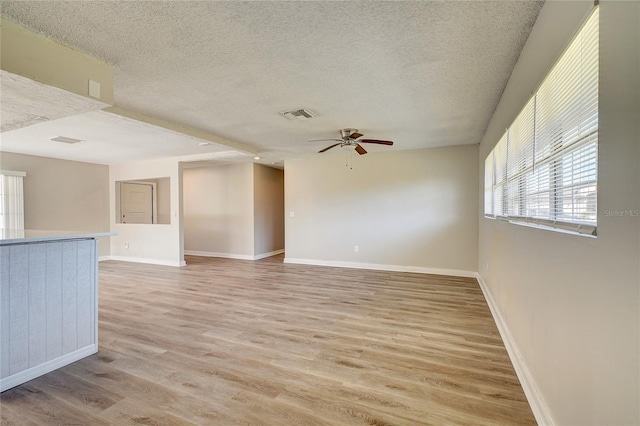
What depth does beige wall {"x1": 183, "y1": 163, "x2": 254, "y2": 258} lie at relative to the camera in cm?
704

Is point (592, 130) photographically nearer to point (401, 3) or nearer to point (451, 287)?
point (401, 3)

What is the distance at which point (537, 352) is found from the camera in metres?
1.67

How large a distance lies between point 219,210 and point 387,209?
4383mm

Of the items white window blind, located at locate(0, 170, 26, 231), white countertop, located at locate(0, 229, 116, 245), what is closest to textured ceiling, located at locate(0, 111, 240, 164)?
white window blind, located at locate(0, 170, 26, 231)

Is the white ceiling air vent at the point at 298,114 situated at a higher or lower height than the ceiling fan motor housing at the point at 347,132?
higher

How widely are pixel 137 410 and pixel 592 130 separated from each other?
8.83 ft

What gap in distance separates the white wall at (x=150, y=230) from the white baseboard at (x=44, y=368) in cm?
405

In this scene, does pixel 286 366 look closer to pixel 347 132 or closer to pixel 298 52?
pixel 298 52

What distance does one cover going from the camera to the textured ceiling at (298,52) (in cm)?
165

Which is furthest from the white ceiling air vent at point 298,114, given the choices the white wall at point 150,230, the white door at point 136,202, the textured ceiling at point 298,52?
the white door at point 136,202

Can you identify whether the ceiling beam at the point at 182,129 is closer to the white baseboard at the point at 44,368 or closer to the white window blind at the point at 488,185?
the white baseboard at the point at 44,368

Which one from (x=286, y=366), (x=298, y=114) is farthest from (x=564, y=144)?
(x=298, y=114)

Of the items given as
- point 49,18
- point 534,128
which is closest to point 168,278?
point 49,18

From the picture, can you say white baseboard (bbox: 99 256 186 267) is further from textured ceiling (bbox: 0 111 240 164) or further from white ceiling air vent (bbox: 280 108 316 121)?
white ceiling air vent (bbox: 280 108 316 121)
